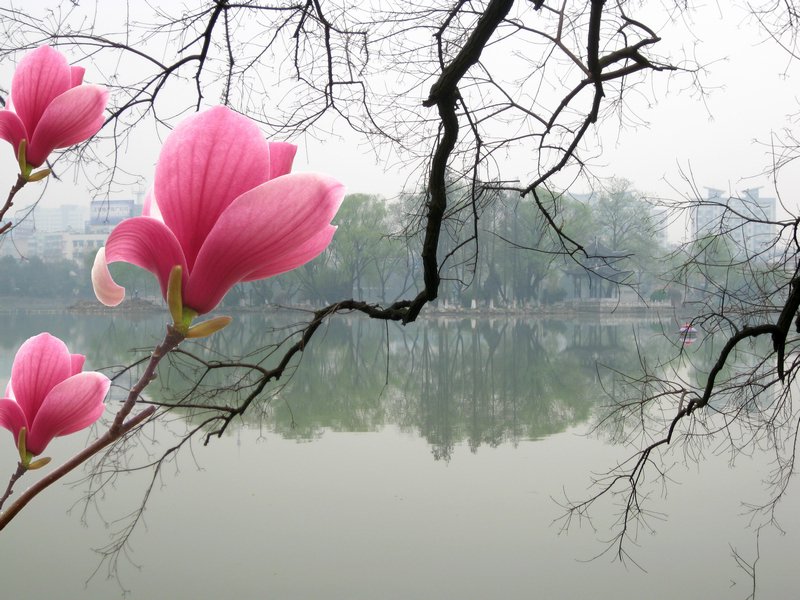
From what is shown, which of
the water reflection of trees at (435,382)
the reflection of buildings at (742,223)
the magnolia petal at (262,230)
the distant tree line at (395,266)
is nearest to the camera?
the magnolia petal at (262,230)

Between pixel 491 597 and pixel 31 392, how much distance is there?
379 centimetres

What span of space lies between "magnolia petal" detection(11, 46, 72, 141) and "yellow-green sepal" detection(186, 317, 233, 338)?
0.40 ft

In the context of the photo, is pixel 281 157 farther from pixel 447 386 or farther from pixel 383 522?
pixel 447 386

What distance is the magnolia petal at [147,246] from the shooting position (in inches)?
5.7

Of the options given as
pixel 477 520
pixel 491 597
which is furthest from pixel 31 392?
pixel 477 520

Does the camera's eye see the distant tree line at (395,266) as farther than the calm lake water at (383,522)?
Yes

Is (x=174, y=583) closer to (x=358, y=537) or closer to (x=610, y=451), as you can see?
(x=358, y=537)

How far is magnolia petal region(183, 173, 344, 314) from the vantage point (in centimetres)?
14

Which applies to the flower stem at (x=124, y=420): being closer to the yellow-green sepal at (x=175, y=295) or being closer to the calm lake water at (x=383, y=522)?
the yellow-green sepal at (x=175, y=295)

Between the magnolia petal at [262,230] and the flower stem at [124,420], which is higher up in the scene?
the magnolia petal at [262,230]

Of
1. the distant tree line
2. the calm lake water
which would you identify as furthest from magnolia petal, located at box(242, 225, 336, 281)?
the distant tree line

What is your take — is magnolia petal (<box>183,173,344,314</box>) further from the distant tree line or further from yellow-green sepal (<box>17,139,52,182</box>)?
the distant tree line

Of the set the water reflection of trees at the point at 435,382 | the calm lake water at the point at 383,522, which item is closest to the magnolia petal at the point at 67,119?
the calm lake water at the point at 383,522

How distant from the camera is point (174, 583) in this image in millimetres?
3613
